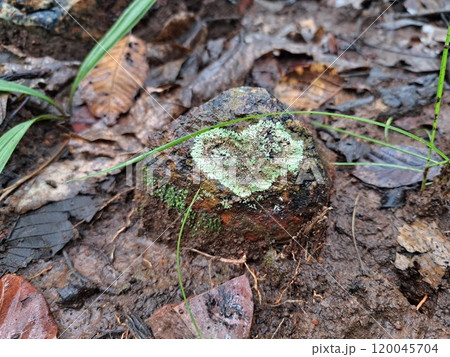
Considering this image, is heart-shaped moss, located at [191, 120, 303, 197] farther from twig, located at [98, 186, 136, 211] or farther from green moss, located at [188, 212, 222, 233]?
twig, located at [98, 186, 136, 211]

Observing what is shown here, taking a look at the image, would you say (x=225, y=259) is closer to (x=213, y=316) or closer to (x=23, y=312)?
(x=213, y=316)

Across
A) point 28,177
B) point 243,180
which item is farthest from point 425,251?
point 28,177

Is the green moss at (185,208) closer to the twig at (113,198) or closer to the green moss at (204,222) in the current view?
the green moss at (204,222)

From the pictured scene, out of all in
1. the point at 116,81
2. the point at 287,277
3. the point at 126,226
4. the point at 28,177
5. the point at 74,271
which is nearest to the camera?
the point at 287,277

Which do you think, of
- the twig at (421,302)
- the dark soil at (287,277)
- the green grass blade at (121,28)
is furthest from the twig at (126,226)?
the twig at (421,302)

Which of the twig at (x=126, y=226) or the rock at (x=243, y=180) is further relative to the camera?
the twig at (x=126, y=226)

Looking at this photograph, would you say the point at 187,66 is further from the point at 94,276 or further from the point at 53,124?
the point at 94,276

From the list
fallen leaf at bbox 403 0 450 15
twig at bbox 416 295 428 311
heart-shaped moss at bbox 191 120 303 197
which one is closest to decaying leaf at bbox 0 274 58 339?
heart-shaped moss at bbox 191 120 303 197
